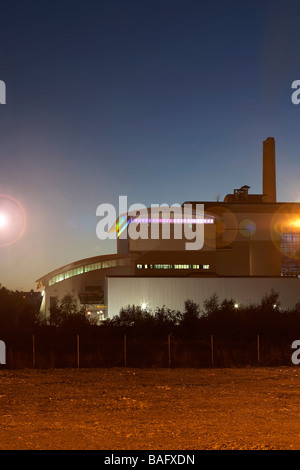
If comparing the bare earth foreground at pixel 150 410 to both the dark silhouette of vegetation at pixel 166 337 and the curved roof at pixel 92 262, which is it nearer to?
the dark silhouette of vegetation at pixel 166 337

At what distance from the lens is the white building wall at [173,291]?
2103 inches

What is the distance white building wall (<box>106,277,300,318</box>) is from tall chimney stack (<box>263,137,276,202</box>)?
21.3 meters

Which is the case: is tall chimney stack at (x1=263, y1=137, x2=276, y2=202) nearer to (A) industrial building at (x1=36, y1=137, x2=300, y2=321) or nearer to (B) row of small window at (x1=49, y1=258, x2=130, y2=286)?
(A) industrial building at (x1=36, y1=137, x2=300, y2=321)

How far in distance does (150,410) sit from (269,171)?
60.4 meters

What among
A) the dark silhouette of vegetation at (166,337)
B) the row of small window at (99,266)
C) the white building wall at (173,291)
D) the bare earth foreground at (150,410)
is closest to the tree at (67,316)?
the dark silhouette of vegetation at (166,337)

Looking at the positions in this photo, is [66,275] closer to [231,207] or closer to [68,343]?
[231,207]

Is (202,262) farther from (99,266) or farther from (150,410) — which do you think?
(150,410)

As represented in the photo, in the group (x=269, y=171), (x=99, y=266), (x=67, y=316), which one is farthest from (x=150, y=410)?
(x=269, y=171)

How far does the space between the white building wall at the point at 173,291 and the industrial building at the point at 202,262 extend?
0.10 meters

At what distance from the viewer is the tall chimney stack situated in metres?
70.2

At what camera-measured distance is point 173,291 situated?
53562 millimetres
